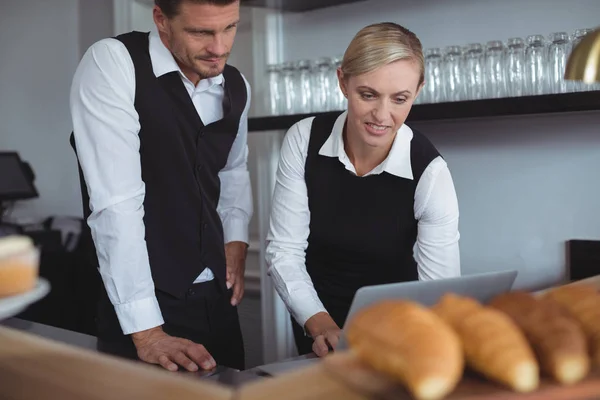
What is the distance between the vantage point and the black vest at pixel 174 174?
1593mm

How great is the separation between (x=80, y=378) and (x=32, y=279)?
0.51ft

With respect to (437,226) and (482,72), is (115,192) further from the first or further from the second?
(482,72)

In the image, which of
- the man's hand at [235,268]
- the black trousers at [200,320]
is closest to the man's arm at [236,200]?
the man's hand at [235,268]

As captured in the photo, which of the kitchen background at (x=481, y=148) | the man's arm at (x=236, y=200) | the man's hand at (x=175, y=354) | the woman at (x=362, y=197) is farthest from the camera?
the kitchen background at (x=481, y=148)

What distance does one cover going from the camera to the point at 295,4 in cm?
273

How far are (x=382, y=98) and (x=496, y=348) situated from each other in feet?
3.38

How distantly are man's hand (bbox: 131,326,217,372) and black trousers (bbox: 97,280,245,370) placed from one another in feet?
1.12

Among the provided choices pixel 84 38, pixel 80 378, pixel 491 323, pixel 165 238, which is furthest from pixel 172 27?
pixel 84 38

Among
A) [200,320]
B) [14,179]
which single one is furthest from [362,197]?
[14,179]

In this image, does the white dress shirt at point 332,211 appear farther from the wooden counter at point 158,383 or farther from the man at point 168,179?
the wooden counter at point 158,383

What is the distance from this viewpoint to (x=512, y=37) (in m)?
2.30

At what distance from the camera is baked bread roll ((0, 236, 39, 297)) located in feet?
2.09

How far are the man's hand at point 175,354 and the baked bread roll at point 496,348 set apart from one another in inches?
23.8

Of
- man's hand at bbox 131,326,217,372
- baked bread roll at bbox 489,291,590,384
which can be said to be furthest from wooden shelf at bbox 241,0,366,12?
baked bread roll at bbox 489,291,590,384
